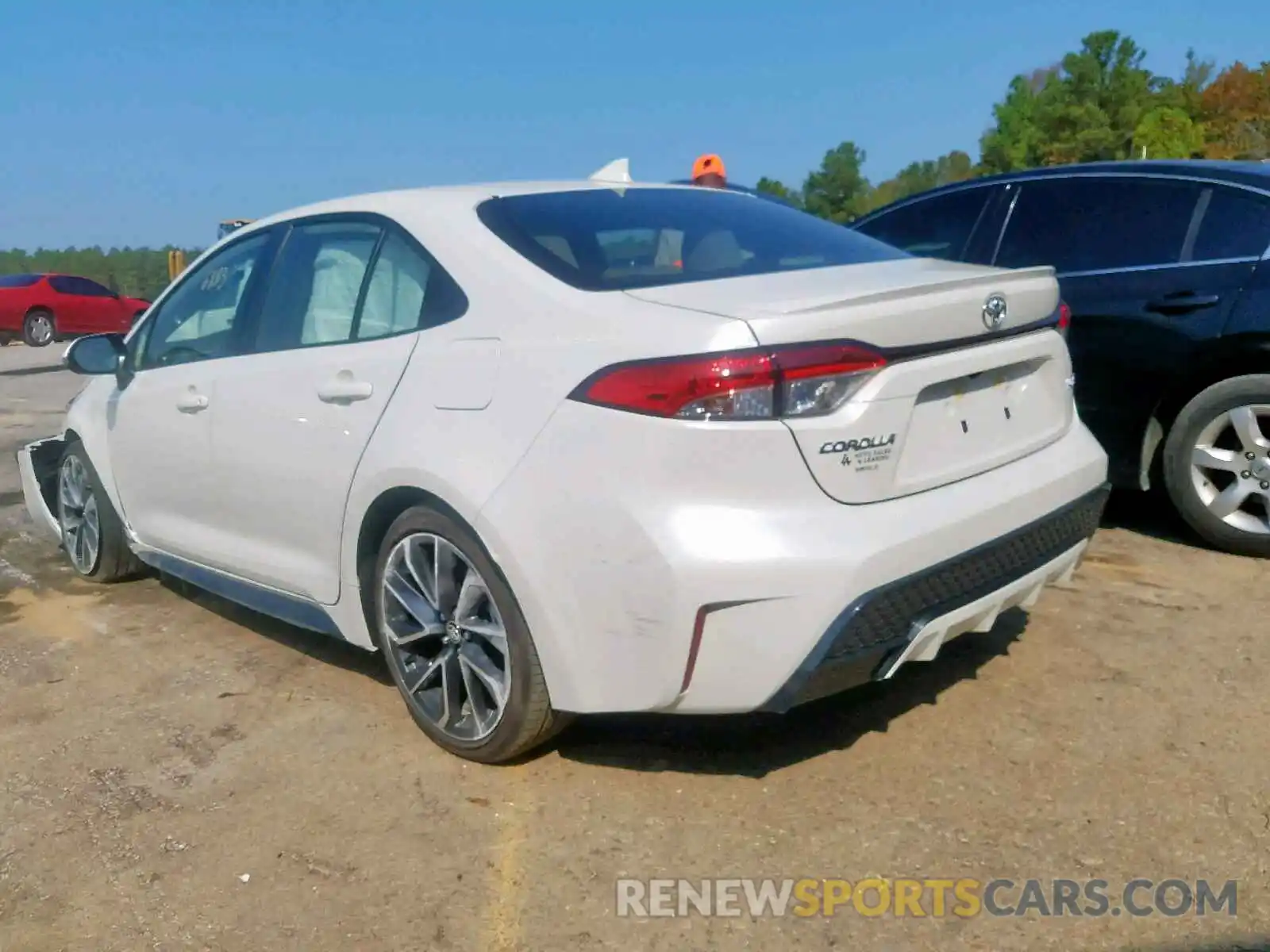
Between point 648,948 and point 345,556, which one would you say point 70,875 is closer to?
point 345,556

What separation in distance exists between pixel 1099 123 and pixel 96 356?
68163 millimetres

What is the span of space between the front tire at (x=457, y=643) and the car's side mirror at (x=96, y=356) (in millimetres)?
1990

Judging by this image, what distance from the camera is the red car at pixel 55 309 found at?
23969 millimetres

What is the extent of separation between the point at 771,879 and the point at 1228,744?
140cm

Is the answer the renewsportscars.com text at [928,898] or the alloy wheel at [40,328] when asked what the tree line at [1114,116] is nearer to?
the alloy wheel at [40,328]

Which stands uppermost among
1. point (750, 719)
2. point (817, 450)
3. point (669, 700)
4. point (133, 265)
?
point (817, 450)

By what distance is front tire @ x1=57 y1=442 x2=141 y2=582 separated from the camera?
5.12 m

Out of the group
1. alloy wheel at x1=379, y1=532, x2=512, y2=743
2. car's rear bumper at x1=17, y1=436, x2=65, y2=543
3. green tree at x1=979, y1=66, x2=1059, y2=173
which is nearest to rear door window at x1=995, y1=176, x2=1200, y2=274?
alloy wheel at x1=379, y1=532, x2=512, y2=743

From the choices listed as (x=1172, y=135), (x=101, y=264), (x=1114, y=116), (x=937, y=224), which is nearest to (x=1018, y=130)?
(x=1114, y=116)

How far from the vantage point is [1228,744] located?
10.6 feet

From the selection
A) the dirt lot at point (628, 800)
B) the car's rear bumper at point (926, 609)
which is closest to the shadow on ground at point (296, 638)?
the dirt lot at point (628, 800)

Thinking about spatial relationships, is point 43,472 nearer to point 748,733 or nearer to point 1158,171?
point 748,733

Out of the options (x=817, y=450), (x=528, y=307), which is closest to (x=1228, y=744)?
(x=817, y=450)

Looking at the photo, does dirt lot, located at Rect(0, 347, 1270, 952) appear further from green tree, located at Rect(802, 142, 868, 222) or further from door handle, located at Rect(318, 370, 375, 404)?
green tree, located at Rect(802, 142, 868, 222)
